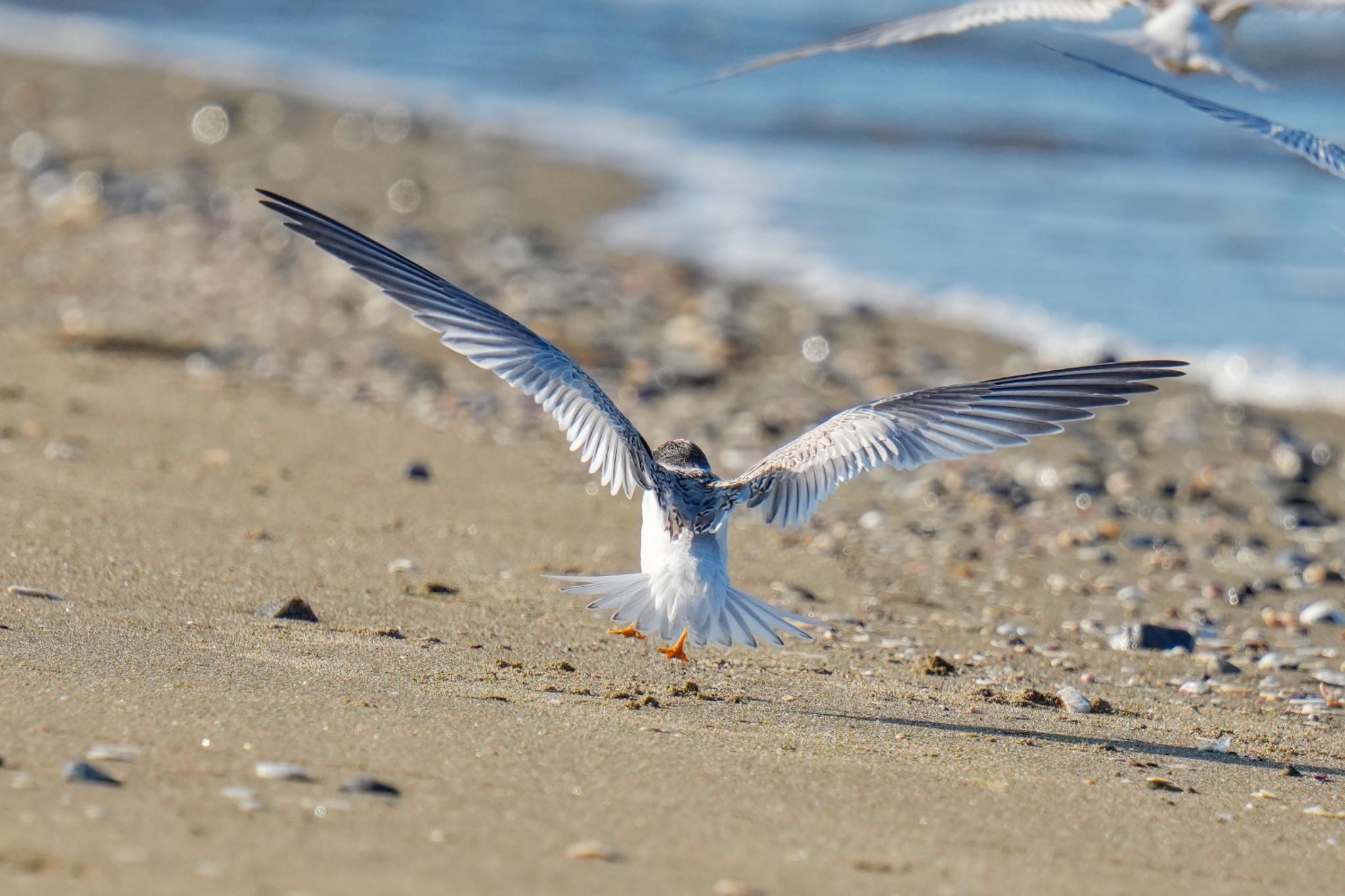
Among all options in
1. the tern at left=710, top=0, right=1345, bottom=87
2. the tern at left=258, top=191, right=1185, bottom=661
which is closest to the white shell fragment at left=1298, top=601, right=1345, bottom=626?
the tern at left=258, top=191, right=1185, bottom=661

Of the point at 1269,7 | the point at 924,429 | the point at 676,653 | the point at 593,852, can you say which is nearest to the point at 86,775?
the point at 593,852

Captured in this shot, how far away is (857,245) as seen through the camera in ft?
36.0

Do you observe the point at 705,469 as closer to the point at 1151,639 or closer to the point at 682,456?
the point at 682,456

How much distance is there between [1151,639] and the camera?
195 inches

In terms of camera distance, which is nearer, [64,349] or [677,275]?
[64,349]

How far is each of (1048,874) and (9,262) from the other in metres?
7.20

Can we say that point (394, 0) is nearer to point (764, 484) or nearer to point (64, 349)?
point (64, 349)

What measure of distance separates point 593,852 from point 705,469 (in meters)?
1.94

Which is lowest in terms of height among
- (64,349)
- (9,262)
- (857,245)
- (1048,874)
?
(1048,874)

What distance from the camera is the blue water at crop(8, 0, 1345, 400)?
392 inches

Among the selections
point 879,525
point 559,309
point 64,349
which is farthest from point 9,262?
point 879,525

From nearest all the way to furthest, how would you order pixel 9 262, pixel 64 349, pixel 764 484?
pixel 764 484 < pixel 64 349 < pixel 9 262

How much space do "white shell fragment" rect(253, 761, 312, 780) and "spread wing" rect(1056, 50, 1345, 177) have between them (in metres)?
3.00

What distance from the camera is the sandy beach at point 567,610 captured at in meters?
2.80
